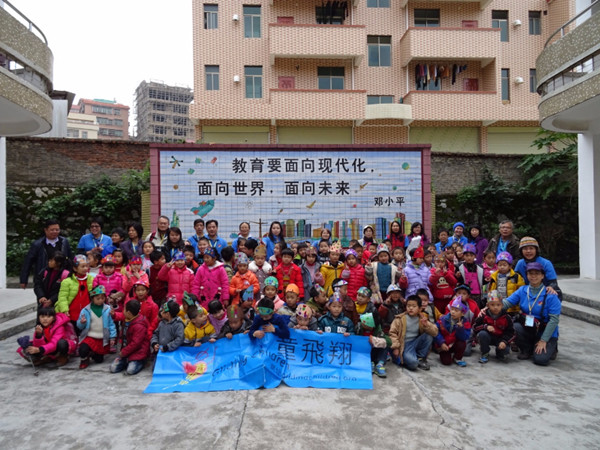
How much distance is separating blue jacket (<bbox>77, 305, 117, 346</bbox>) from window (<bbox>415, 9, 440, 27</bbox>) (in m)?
17.9

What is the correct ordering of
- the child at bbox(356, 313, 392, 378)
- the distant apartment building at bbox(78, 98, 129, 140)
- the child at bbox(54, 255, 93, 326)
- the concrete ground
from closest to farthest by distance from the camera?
the concrete ground → the child at bbox(356, 313, 392, 378) → the child at bbox(54, 255, 93, 326) → the distant apartment building at bbox(78, 98, 129, 140)

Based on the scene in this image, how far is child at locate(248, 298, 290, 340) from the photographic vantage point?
14.9 feet

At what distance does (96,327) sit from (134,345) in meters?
0.60

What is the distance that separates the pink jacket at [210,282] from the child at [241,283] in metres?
0.08

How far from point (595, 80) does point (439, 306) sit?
15.2 ft

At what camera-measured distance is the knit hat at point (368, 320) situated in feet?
15.3

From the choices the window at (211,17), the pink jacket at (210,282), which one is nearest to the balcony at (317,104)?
the window at (211,17)

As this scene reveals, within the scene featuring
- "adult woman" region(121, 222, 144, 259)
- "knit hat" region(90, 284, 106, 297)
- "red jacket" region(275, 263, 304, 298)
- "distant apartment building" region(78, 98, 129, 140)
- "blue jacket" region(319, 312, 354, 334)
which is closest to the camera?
"blue jacket" region(319, 312, 354, 334)

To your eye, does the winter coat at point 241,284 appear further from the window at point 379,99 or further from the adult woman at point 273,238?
the window at point 379,99

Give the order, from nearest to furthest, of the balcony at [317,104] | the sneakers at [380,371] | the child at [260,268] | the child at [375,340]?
the sneakers at [380,371], the child at [375,340], the child at [260,268], the balcony at [317,104]

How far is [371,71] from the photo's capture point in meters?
17.7

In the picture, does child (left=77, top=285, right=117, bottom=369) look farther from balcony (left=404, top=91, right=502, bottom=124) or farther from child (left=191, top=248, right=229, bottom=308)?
balcony (left=404, top=91, right=502, bottom=124)

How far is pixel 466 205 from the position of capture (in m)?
12.6

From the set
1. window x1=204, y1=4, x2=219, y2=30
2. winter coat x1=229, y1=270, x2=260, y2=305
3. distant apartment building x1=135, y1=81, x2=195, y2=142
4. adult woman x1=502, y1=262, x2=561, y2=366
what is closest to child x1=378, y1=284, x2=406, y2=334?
adult woman x1=502, y1=262, x2=561, y2=366
